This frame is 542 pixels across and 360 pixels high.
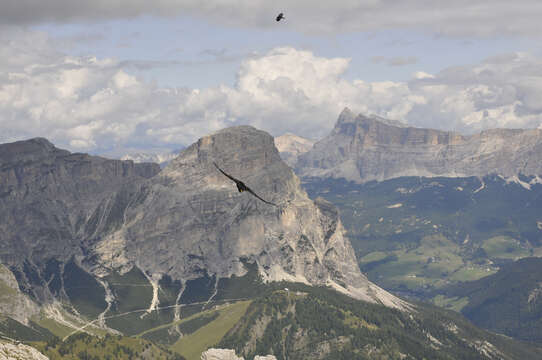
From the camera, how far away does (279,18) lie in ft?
472

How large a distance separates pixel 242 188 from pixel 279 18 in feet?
131

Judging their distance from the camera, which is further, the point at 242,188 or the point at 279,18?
the point at 279,18

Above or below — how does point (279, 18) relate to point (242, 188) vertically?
above

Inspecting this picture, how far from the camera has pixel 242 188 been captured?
124688 millimetres
